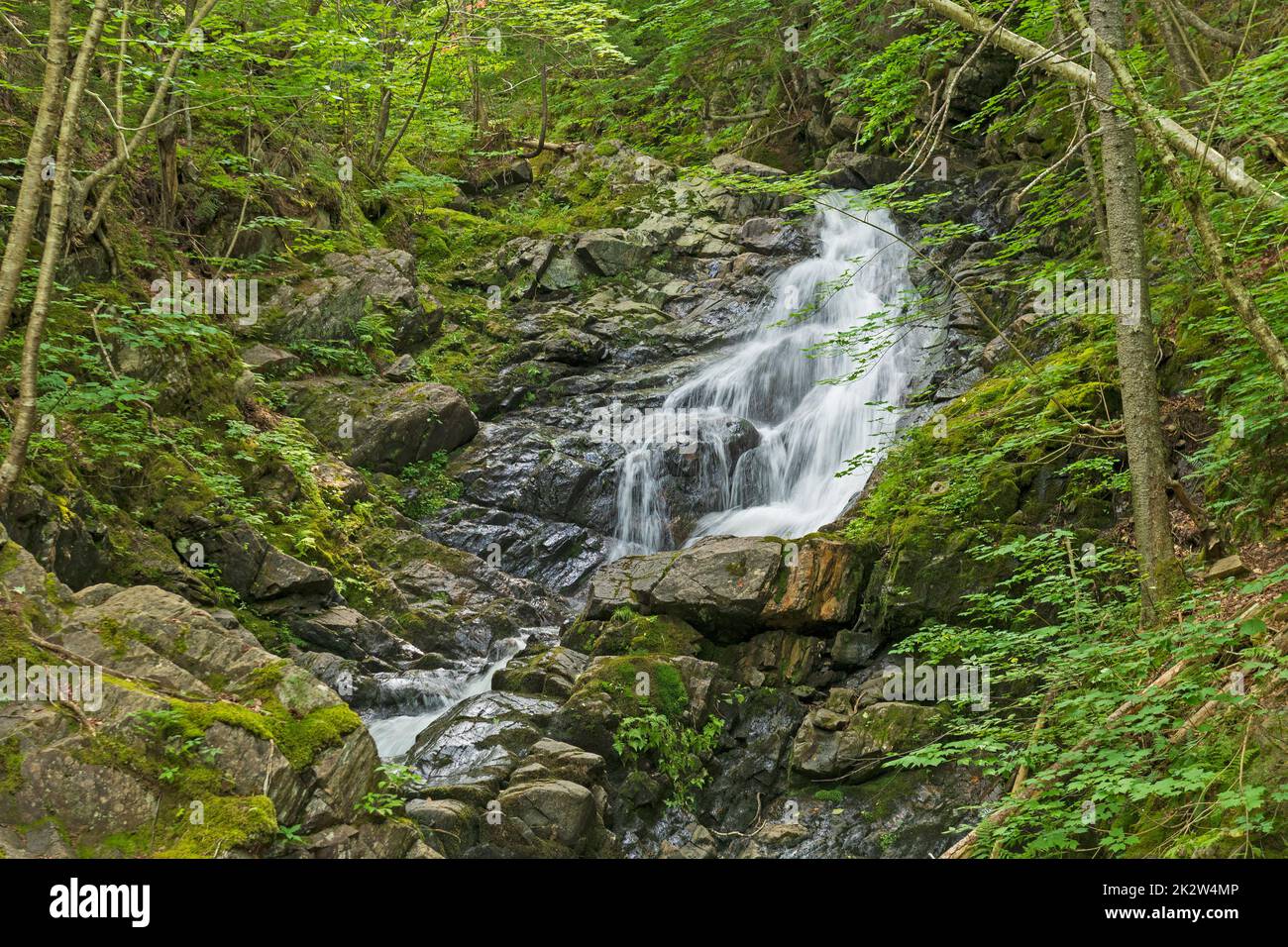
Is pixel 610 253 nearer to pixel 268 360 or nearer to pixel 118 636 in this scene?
pixel 268 360

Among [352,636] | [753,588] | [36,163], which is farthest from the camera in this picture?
[352,636]

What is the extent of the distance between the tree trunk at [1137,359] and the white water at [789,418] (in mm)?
5227

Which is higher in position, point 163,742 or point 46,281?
point 46,281

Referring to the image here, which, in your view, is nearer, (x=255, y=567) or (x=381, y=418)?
(x=255, y=567)

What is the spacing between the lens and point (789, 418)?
14336 mm

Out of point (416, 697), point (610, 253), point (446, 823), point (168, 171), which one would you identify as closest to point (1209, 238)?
point (446, 823)

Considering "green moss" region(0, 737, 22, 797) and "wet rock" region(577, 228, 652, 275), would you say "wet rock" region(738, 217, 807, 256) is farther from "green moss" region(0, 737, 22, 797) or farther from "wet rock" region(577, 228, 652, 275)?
"green moss" region(0, 737, 22, 797)

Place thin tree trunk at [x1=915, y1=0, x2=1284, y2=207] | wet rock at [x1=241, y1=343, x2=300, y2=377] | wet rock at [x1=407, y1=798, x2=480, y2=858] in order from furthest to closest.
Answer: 1. wet rock at [x1=241, y1=343, x2=300, y2=377]
2. wet rock at [x1=407, y1=798, x2=480, y2=858]
3. thin tree trunk at [x1=915, y1=0, x2=1284, y2=207]

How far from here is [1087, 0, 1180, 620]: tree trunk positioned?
5535 millimetres

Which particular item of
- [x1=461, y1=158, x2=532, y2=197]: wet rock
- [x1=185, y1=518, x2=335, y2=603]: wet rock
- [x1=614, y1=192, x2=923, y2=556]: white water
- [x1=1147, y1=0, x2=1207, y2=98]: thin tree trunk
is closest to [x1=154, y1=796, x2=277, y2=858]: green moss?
[x1=185, y1=518, x2=335, y2=603]: wet rock

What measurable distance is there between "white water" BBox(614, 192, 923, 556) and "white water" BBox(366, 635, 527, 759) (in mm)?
3786

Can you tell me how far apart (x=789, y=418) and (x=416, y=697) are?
7685 mm

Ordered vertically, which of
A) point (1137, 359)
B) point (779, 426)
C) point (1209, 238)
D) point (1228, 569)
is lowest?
point (1228, 569)

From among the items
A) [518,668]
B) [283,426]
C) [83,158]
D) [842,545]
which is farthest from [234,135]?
[842,545]
